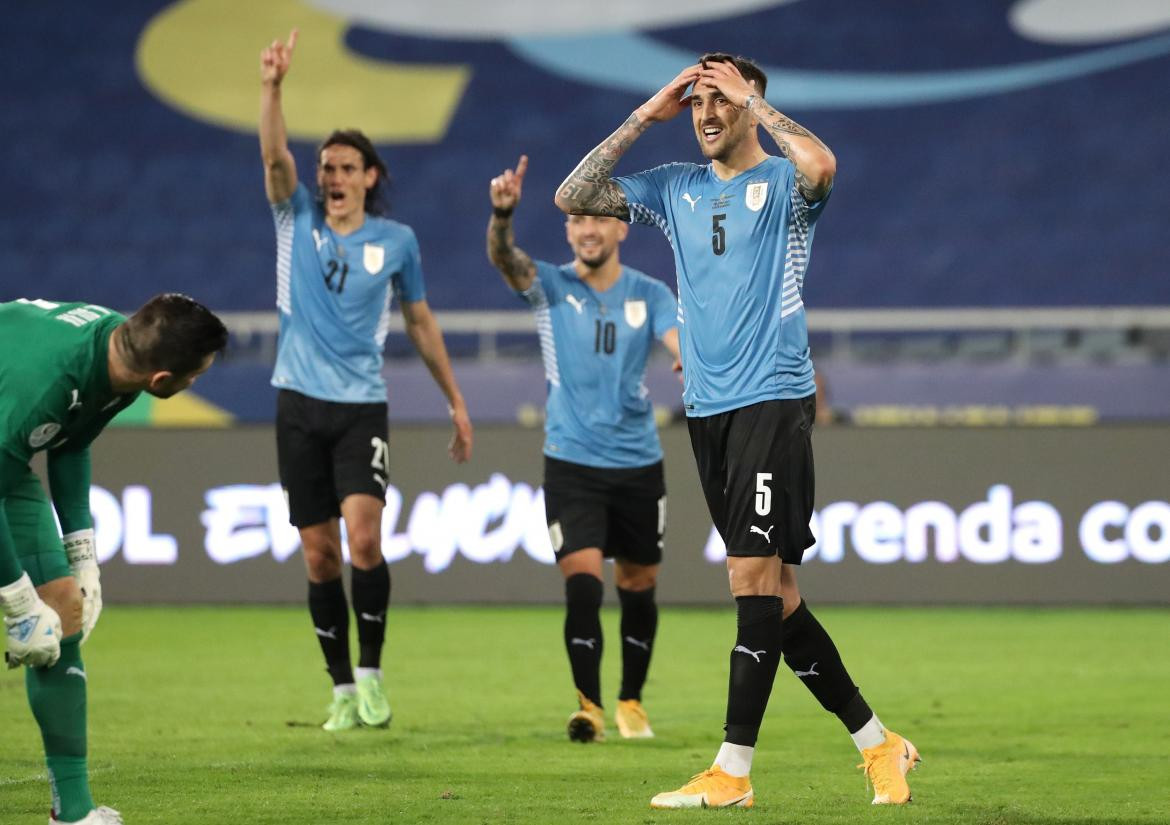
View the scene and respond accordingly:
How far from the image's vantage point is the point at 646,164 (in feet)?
76.5

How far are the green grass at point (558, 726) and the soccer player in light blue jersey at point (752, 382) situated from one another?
0.93ft

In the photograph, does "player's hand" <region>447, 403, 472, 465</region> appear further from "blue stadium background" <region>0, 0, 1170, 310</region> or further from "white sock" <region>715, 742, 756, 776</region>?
"blue stadium background" <region>0, 0, 1170, 310</region>

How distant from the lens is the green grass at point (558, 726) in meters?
5.30

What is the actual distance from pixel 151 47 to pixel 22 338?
2172 cm

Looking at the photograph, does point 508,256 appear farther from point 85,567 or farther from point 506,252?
point 85,567

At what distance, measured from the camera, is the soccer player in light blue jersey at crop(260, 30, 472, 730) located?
766 cm

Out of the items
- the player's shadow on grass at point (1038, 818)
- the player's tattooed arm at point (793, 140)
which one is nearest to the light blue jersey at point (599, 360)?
the player's tattooed arm at point (793, 140)

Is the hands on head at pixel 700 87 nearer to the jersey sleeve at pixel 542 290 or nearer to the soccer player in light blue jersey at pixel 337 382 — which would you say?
the jersey sleeve at pixel 542 290

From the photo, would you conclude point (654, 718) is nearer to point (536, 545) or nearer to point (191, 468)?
point (536, 545)

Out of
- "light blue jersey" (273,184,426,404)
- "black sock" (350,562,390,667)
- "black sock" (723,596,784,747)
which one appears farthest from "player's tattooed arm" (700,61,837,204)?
"black sock" (350,562,390,667)

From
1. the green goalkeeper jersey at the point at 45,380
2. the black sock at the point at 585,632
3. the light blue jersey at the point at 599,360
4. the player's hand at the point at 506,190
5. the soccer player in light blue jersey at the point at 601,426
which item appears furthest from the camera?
the light blue jersey at the point at 599,360

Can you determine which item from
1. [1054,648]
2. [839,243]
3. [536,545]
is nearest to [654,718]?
[1054,648]

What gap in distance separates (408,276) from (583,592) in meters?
1.78

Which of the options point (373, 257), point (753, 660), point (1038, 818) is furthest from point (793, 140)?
point (373, 257)
